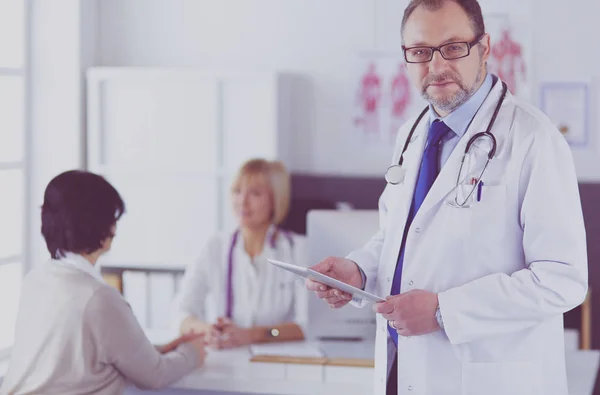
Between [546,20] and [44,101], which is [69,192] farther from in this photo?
[546,20]

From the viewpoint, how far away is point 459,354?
6.76 ft

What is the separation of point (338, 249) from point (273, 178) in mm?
808

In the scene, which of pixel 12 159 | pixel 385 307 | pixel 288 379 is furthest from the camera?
pixel 12 159

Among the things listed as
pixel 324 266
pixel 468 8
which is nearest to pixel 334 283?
pixel 324 266

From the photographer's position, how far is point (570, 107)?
464cm

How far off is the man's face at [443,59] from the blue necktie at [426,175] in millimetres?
132

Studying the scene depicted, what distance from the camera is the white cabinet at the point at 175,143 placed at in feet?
15.1

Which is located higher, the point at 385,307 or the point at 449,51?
the point at 449,51

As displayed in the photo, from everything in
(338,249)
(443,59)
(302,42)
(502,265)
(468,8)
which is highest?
(302,42)

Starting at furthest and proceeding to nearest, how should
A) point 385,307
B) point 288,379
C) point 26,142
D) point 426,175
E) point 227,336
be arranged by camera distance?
point 26,142
point 227,336
point 288,379
point 426,175
point 385,307

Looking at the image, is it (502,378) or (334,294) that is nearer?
(502,378)

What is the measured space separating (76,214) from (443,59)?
1216 mm

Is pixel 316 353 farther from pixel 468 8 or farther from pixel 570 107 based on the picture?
pixel 570 107

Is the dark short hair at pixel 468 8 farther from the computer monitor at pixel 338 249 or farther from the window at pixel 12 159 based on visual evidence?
the window at pixel 12 159
